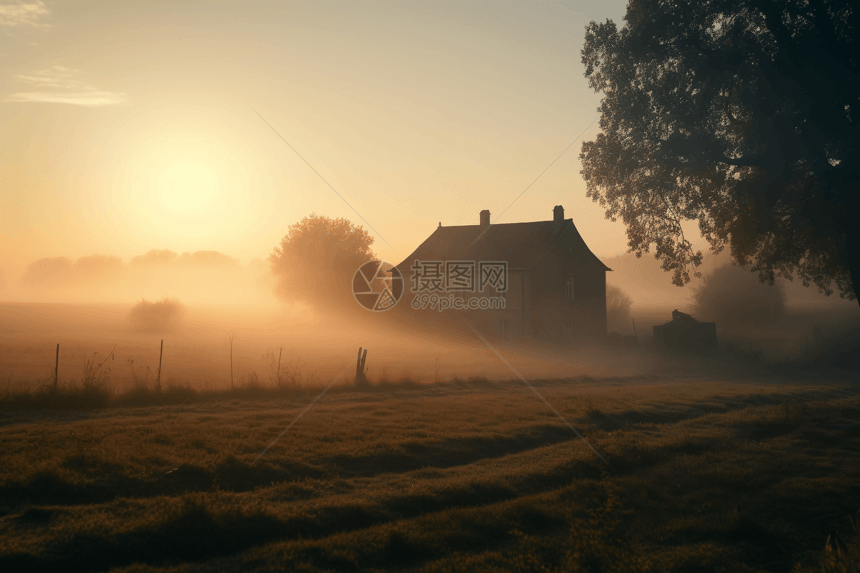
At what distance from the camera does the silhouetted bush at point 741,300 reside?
68.1m

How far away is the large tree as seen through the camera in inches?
615

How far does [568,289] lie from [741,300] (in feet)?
119

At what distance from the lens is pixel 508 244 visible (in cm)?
4738

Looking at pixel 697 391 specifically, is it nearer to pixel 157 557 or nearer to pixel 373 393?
pixel 373 393

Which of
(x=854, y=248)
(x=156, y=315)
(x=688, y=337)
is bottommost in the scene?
(x=688, y=337)

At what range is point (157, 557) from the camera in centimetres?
680

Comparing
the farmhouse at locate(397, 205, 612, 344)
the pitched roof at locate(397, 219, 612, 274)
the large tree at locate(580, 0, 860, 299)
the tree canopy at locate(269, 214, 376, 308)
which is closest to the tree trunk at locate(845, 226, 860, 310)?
the large tree at locate(580, 0, 860, 299)

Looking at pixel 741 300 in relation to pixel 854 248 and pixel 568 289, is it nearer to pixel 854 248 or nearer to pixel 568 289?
pixel 568 289

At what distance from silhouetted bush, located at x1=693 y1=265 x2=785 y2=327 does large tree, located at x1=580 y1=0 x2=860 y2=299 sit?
169ft

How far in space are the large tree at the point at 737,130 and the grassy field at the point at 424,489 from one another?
6.47 metres

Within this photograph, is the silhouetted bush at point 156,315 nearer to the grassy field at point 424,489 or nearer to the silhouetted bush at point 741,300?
the grassy field at point 424,489

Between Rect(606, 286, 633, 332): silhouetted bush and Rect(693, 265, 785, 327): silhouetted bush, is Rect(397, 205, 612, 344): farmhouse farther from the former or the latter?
Rect(693, 265, 785, 327): silhouetted bush

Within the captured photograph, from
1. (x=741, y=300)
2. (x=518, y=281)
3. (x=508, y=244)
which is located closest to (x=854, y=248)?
(x=518, y=281)

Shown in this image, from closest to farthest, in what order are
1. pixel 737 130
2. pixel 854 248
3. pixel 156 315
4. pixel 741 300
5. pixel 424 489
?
1. pixel 424 489
2. pixel 854 248
3. pixel 737 130
4. pixel 156 315
5. pixel 741 300
